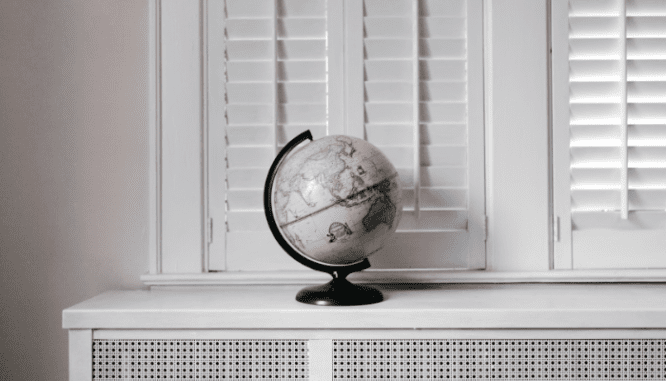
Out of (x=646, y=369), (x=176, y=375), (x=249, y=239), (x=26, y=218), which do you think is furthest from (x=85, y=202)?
(x=646, y=369)

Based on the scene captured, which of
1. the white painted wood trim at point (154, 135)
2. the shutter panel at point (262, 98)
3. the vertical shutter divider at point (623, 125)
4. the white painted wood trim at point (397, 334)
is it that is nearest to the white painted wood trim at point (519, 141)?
the vertical shutter divider at point (623, 125)

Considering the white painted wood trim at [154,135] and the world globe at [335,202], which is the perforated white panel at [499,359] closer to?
the world globe at [335,202]

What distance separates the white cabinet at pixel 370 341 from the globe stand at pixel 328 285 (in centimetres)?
4

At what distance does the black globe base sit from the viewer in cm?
122

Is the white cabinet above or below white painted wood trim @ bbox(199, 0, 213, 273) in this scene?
below

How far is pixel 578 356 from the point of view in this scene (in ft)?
3.84

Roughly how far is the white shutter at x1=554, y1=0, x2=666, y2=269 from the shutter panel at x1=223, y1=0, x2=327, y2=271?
2.74ft

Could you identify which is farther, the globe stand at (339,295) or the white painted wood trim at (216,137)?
the white painted wood trim at (216,137)

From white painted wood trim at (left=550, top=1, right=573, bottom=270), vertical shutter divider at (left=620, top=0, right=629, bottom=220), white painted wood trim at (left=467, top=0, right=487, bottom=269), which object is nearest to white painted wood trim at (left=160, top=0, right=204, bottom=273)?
white painted wood trim at (left=467, top=0, right=487, bottom=269)

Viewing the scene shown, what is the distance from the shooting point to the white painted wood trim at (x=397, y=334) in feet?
3.81

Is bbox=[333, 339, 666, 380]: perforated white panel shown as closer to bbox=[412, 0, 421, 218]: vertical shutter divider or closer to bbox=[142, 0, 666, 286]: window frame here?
bbox=[142, 0, 666, 286]: window frame

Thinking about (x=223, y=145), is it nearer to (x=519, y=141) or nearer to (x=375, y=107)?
(x=375, y=107)

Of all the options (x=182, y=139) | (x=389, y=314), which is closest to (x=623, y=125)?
(x=389, y=314)

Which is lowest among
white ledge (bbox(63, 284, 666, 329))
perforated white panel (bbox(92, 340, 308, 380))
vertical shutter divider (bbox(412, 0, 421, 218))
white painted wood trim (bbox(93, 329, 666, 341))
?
perforated white panel (bbox(92, 340, 308, 380))
